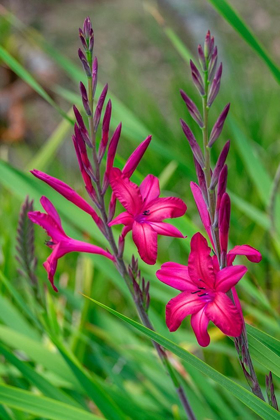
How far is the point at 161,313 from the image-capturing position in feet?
4.87

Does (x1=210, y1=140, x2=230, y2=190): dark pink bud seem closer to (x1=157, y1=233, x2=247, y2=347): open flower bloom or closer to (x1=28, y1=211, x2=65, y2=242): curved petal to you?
(x1=157, y1=233, x2=247, y2=347): open flower bloom

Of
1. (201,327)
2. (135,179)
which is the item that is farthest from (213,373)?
(135,179)

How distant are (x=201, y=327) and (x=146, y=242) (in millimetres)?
97

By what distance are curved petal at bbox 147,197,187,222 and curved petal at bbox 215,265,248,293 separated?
0.29 ft

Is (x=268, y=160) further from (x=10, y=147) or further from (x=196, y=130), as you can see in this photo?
(x=10, y=147)

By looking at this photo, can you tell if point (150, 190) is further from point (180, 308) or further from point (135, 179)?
point (135, 179)

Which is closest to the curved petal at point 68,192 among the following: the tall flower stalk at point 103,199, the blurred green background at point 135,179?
the tall flower stalk at point 103,199

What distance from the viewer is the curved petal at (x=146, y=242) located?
55 centimetres

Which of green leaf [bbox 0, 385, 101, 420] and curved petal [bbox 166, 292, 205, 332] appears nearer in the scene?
curved petal [bbox 166, 292, 205, 332]

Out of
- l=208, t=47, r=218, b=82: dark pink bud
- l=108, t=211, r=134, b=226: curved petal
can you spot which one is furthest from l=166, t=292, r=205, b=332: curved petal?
l=208, t=47, r=218, b=82: dark pink bud

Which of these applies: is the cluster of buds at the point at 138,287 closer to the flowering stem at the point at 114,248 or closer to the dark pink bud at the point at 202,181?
the flowering stem at the point at 114,248

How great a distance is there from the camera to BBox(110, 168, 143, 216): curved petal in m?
0.60

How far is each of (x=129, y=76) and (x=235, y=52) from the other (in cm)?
58

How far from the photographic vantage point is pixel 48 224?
2.11ft
